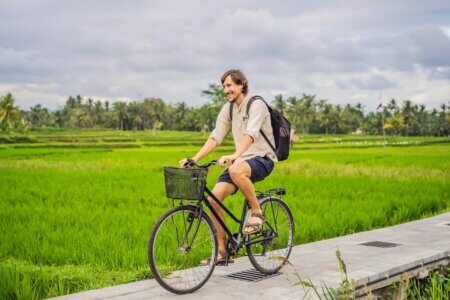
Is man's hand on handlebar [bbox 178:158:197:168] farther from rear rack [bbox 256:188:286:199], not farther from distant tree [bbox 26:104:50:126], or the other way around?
distant tree [bbox 26:104:50:126]

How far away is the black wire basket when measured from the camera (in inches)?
148

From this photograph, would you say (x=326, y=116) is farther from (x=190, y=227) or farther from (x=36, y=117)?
(x=190, y=227)

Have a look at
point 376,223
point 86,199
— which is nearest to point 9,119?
point 86,199

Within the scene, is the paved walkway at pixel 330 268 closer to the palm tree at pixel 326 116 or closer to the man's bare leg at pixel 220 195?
the man's bare leg at pixel 220 195

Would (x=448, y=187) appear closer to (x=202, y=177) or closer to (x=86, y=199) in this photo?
(x=86, y=199)

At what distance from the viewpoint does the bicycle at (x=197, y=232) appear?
380 cm

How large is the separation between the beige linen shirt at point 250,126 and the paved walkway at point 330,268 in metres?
0.97

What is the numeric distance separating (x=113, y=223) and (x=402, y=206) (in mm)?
5201

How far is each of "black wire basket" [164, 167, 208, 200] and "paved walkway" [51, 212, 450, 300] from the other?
74cm

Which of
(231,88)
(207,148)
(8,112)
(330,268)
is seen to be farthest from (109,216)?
(8,112)

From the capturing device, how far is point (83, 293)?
3967 millimetres

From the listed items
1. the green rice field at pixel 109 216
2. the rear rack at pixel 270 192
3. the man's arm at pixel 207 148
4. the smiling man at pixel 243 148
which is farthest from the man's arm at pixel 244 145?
the green rice field at pixel 109 216

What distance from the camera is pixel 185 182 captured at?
12.5 ft

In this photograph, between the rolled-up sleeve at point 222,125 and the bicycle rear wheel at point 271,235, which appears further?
the bicycle rear wheel at point 271,235
